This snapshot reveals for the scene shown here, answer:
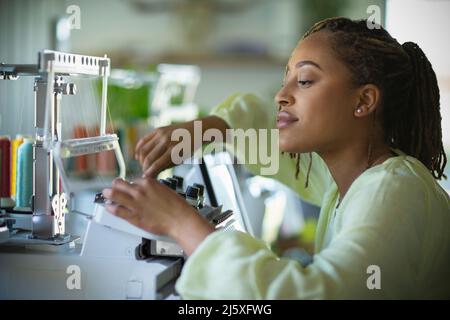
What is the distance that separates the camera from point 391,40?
3.54ft

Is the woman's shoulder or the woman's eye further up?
the woman's eye

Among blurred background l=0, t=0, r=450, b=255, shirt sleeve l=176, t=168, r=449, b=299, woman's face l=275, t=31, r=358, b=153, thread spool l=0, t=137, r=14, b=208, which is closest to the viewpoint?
shirt sleeve l=176, t=168, r=449, b=299

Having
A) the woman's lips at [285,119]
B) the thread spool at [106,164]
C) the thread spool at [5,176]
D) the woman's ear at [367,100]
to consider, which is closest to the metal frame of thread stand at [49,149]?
the thread spool at [5,176]

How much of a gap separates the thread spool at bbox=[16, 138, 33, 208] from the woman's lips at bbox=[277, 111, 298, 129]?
49cm

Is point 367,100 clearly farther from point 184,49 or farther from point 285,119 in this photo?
point 184,49

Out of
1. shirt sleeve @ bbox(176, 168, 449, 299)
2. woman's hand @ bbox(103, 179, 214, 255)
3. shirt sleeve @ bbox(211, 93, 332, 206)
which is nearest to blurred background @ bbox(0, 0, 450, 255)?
shirt sleeve @ bbox(211, 93, 332, 206)

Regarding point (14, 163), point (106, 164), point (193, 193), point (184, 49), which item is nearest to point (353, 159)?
point (193, 193)

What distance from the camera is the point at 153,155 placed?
116 cm

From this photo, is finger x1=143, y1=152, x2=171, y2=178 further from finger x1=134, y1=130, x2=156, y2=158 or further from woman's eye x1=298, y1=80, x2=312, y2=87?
woman's eye x1=298, y1=80, x2=312, y2=87

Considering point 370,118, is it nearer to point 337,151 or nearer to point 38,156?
point 337,151

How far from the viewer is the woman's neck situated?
3.55 feet

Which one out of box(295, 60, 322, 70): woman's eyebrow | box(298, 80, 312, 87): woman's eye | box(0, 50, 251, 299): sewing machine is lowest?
box(0, 50, 251, 299): sewing machine

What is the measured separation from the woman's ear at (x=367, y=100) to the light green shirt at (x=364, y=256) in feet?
0.33

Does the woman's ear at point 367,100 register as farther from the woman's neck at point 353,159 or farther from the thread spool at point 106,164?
the thread spool at point 106,164
